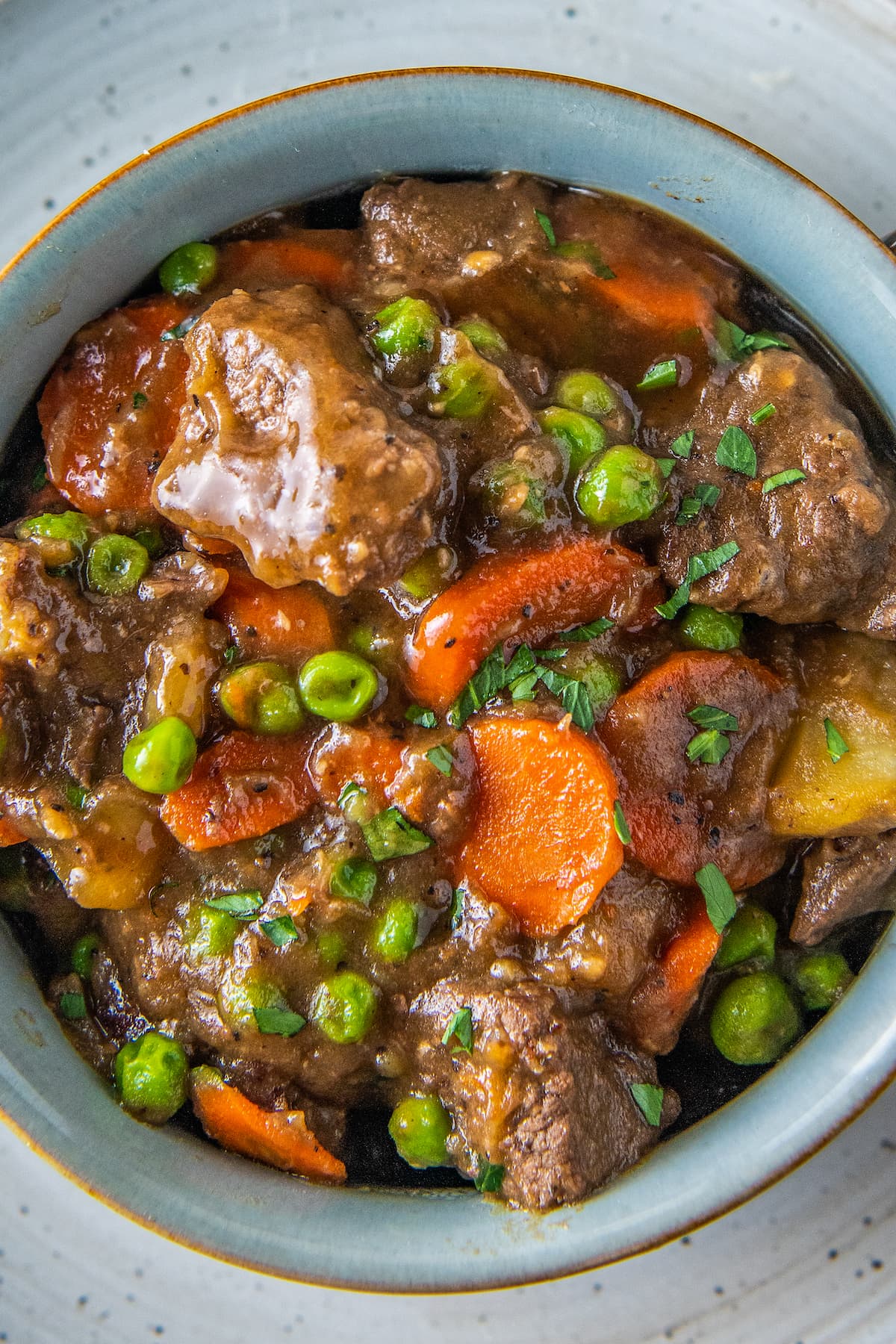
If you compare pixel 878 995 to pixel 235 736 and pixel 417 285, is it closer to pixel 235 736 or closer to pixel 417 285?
pixel 235 736

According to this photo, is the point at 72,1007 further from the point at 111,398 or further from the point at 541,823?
the point at 111,398

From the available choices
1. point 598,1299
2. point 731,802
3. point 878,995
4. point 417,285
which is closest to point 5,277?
point 417,285

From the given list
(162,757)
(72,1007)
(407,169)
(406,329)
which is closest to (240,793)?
(162,757)

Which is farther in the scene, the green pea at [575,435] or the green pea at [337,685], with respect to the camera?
the green pea at [575,435]

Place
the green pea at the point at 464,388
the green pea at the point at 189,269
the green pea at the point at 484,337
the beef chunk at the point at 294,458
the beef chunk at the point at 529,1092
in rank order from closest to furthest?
the beef chunk at the point at 294,458 → the beef chunk at the point at 529,1092 → the green pea at the point at 464,388 → the green pea at the point at 484,337 → the green pea at the point at 189,269

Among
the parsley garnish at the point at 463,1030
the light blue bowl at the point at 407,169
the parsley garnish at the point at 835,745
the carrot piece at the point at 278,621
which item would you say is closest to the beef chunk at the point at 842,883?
the light blue bowl at the point at 407,169

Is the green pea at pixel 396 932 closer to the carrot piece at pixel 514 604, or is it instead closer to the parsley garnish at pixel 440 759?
the parsley garnish at pixel 440 759
